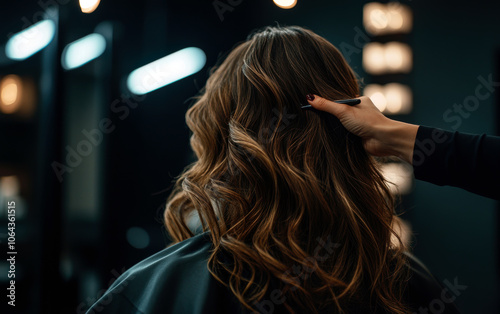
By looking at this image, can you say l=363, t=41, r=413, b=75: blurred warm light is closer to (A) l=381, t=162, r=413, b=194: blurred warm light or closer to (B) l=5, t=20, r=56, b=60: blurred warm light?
(A) l=381, t=162, r=413, b=194: blurred warm light

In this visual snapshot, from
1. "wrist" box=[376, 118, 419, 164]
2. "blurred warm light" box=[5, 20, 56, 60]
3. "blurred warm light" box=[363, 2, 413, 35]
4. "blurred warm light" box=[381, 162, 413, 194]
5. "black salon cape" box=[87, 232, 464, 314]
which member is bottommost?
"blurred warm light" box=[381, 162, 413, 194]

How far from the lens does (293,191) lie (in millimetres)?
961

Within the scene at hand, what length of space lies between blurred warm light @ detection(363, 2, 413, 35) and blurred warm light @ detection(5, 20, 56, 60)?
3176mm

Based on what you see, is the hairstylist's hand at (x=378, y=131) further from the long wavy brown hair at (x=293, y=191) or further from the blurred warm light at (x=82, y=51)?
the blurred warm light at (x=82, y=51)

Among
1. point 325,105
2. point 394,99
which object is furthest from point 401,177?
point 325,105

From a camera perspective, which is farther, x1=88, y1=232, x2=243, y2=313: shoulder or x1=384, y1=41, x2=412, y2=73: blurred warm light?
x1=384, y1=41, x2=412, y2=73: blurred warm light

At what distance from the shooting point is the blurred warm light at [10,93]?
151 cm

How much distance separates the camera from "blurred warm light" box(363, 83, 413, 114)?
3.95 m

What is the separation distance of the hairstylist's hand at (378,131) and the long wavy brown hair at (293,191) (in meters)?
0.03

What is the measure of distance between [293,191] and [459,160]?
1.38 ft

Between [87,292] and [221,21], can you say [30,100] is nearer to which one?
[87,292]

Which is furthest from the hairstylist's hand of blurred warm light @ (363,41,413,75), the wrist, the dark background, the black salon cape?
blurred warm light @ (363,41,413,75)

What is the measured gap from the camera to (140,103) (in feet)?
10.5

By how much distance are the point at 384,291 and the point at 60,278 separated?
4.54 ft
